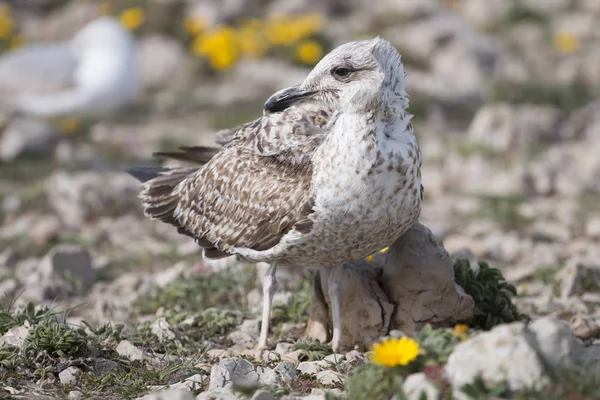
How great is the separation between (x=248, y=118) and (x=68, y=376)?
7.00m

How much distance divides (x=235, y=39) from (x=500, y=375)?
33.2ft

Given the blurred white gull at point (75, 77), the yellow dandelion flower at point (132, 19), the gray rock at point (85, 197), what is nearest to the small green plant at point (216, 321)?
the gray rock at point (85, 197)

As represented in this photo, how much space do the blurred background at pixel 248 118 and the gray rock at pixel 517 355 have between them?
247 centimetres

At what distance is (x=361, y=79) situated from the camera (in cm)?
521

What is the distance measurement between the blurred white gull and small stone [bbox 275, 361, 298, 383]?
26.1ft

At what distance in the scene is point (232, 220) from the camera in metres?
5.87

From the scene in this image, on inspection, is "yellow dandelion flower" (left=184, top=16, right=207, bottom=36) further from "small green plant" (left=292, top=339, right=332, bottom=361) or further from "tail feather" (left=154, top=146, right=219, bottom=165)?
"small green plant" (left=292, top=339, right=332, bottom=361)

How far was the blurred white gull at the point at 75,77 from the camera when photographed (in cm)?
1237

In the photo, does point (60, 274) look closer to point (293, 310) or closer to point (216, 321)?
point (216, 321)

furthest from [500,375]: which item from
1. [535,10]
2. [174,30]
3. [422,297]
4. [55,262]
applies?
[535,10]

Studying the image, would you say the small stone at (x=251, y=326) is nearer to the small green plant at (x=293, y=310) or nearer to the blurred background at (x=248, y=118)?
the small green plant at (x=293, y=310)

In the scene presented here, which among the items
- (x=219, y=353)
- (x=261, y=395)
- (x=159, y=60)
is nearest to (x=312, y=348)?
(x=219, y=353)

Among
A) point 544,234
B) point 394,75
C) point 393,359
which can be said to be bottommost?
point 544,234

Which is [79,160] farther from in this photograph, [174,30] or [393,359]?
[393,359]
